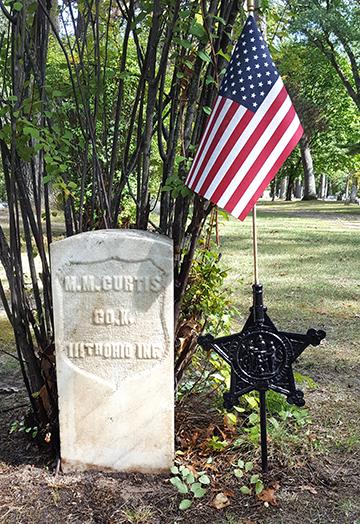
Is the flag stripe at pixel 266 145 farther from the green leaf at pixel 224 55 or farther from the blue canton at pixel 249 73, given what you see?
the green leaf at pixel 224 55

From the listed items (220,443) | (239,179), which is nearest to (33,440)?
(220,443)

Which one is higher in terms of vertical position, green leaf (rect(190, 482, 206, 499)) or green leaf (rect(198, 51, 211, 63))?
green leaf (rect(198, 51, 211, 63))

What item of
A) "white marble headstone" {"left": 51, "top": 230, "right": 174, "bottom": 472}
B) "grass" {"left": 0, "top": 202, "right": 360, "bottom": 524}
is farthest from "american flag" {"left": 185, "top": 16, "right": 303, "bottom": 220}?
"grass" {"left": 0, "top": 202, "right": 360, "bottom": 524}

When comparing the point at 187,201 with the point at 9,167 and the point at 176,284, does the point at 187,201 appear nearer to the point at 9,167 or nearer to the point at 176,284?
the point at 176,284

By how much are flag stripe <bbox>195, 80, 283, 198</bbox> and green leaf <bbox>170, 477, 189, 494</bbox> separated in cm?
136

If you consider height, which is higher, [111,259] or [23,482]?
[111,259]

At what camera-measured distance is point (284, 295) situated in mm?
6938

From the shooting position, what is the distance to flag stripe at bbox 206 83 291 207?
2.64 metres

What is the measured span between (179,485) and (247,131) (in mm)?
1682

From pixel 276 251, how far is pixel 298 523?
8182 mm

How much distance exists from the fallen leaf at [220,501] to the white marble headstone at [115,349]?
1.05 feet

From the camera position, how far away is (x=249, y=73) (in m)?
2.63

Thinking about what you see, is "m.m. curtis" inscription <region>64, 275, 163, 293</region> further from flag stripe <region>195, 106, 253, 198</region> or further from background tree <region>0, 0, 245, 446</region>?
flag stripe <region>195, 106, 253, 198</region>

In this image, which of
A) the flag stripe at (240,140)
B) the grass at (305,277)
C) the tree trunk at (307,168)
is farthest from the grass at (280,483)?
the tree trunk at (307,168)
